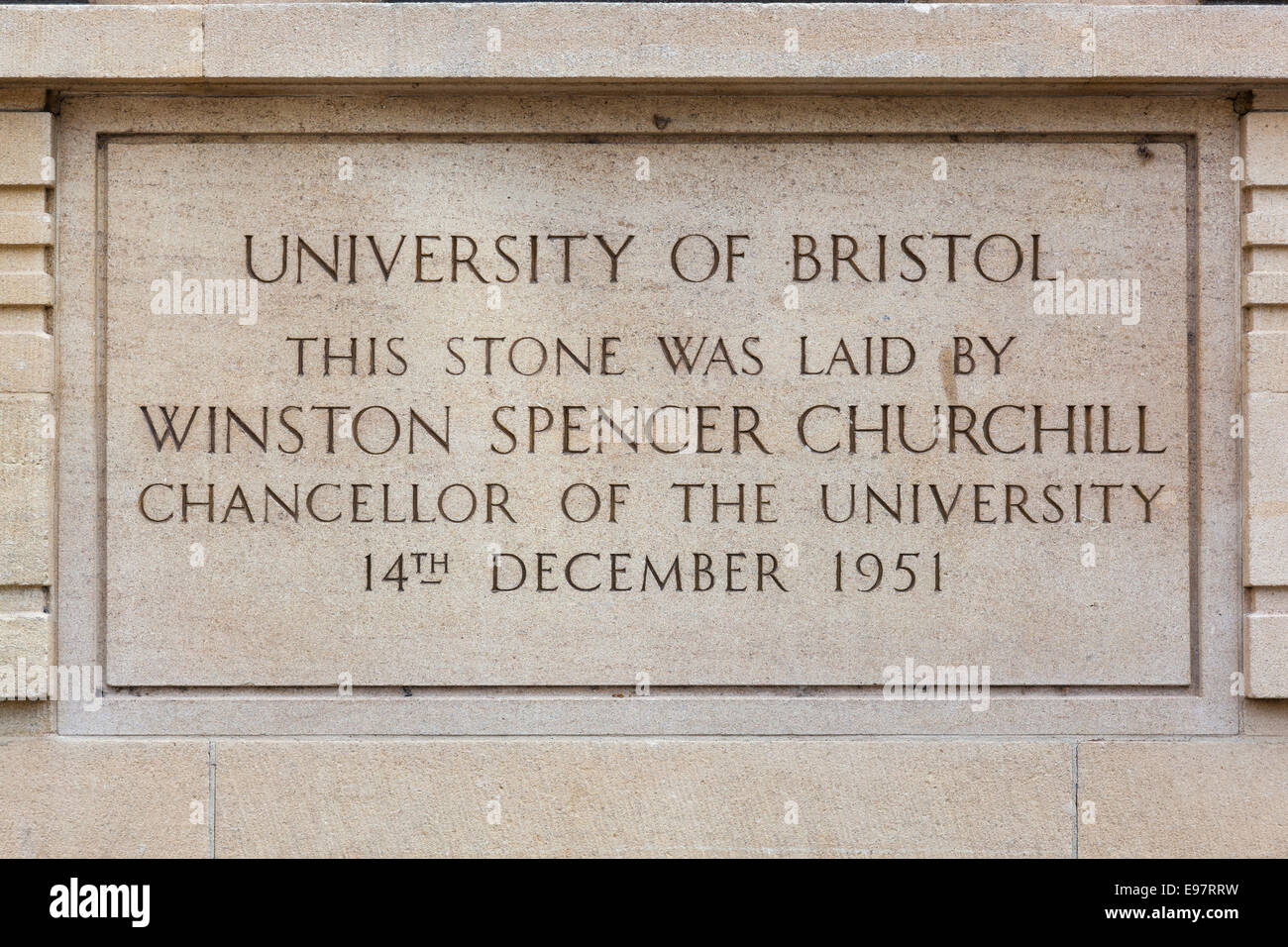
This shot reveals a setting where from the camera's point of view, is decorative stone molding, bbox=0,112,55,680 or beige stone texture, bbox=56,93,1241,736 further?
beige stone texture, bbox=56,93,1241,736

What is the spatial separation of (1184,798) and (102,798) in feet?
16.0

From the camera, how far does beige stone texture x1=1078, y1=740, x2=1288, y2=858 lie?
18.7 feet

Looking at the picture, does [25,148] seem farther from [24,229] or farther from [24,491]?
[24,491]

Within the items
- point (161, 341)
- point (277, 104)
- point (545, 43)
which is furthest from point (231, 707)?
point (545, 43)

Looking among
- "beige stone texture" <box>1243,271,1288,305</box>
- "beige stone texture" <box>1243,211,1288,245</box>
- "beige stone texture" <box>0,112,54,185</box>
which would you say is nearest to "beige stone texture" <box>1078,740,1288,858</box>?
"beige stone texture" <box>1243,271,1288,305</box>

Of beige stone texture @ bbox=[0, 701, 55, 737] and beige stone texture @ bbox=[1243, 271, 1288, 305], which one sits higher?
beige stone texture @ bbox=[1243, 271, 1288, 305]

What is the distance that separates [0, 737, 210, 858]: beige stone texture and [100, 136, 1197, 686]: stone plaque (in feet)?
1.25

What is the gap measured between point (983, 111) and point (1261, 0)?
136 centimetres

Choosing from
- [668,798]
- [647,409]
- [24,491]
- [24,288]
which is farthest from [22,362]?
[668,798]

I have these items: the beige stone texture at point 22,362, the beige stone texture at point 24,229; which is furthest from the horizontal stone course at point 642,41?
the beige stone texture at point 22,362

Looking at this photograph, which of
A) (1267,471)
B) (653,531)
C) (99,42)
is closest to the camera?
(99,42)

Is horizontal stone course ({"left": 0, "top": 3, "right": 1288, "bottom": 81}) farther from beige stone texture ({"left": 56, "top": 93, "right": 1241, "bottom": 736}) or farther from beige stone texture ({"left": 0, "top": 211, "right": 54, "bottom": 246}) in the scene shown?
beige stone texture ({"left": 0, "top": 211, "right": 54, "bottom": 246})

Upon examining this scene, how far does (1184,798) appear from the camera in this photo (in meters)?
5.72

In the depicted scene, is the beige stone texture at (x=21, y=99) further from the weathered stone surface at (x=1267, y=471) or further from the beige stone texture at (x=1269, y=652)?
the beige stone texture at (x=1269, y=652)
